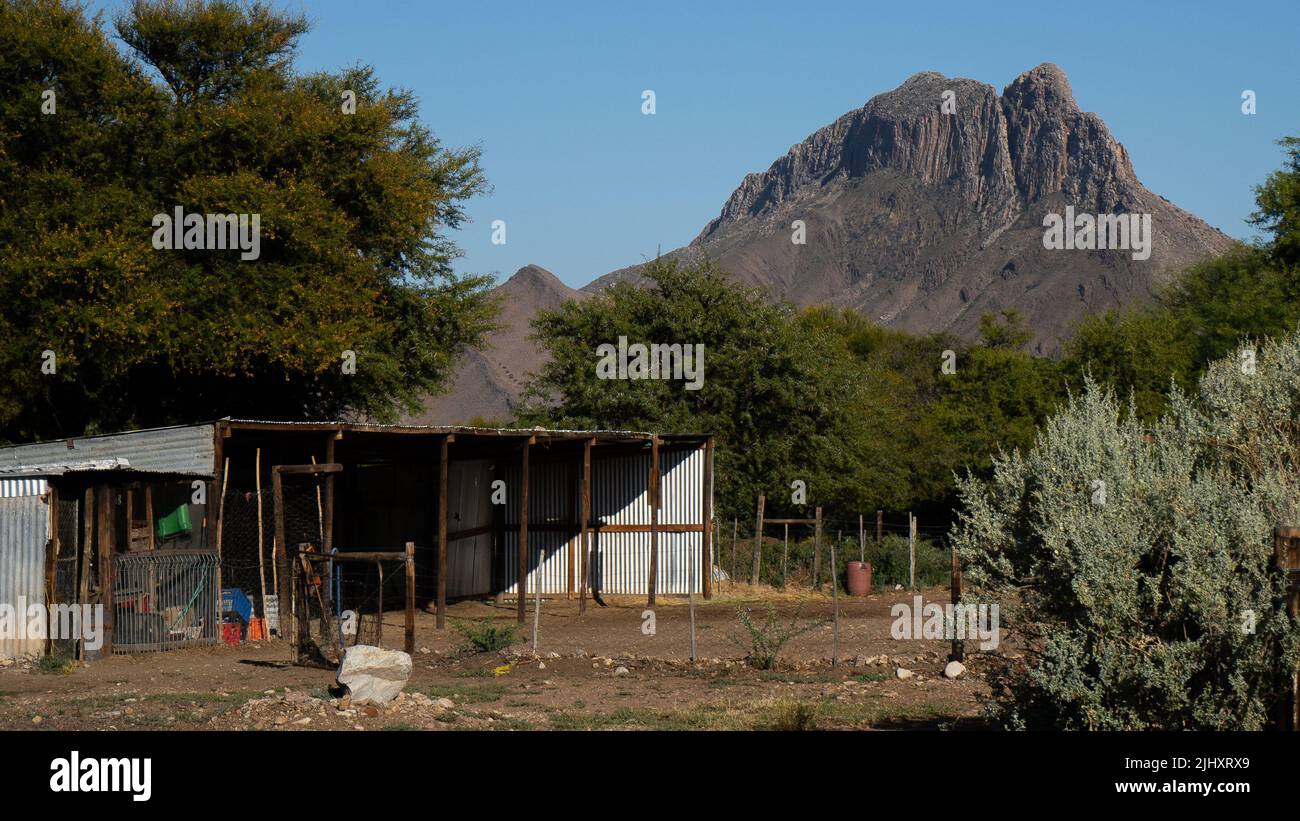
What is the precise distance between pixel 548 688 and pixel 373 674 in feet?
10.1

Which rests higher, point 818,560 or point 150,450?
point 150,450

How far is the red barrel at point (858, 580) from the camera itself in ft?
97.9

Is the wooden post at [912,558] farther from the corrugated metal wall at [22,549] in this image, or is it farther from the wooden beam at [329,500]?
the corrugated metal wall at [22,549]

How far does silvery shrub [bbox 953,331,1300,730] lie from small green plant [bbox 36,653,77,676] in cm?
1140

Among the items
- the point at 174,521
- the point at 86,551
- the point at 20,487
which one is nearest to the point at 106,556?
the point at 86,551

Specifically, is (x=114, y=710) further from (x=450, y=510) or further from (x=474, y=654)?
(x=450, y=510)

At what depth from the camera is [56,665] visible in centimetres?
1631

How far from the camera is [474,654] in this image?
18.1 metres

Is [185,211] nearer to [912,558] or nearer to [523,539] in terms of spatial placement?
[523,539]

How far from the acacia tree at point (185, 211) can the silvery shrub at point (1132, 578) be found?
1977cm

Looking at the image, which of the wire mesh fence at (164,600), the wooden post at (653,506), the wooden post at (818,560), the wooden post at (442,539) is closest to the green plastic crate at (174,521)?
the wire mesh fence at (164,600)

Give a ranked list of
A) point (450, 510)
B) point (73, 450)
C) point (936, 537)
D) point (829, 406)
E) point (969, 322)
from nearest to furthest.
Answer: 1. point (73, 450)
2. point (450, 510)
3. point (829, 406)
4. point (936, 537)
5. point (969, 322)

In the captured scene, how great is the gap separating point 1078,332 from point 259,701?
4707 cm
